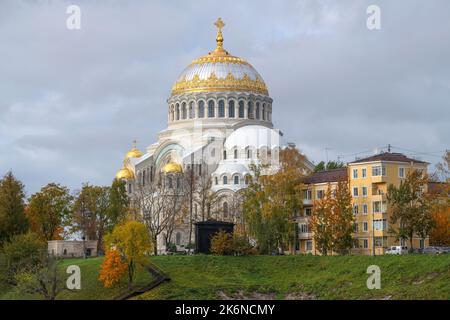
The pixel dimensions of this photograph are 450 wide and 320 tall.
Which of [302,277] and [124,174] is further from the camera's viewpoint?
[124,174]

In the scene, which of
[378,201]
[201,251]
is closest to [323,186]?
[378,201]

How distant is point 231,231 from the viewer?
80.4 m

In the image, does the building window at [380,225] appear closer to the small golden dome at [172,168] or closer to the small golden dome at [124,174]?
→ the small golden dome at [172,168]

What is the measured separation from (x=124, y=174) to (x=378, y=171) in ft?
140

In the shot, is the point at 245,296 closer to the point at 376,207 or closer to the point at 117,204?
the point at 376,207

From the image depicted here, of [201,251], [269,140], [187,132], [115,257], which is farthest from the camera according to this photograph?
[187,132]

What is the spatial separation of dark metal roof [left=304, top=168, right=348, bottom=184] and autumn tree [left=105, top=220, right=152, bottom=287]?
18.6 meters

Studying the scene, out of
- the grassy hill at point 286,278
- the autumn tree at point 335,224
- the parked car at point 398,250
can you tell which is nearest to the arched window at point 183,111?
the autumn tree at point 335,224

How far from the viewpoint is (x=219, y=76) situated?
12025 centimetres

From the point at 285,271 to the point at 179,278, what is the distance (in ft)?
19.7

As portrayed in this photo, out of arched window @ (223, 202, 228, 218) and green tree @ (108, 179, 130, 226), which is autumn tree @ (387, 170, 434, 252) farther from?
green tree @ (108, 179, 130, 226)

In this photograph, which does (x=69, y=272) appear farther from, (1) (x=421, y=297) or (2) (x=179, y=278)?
(1) (x=421, y=297)

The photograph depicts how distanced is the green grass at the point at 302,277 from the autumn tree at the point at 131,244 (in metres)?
2.07

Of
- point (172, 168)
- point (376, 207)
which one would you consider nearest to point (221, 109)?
point (172, 168)
